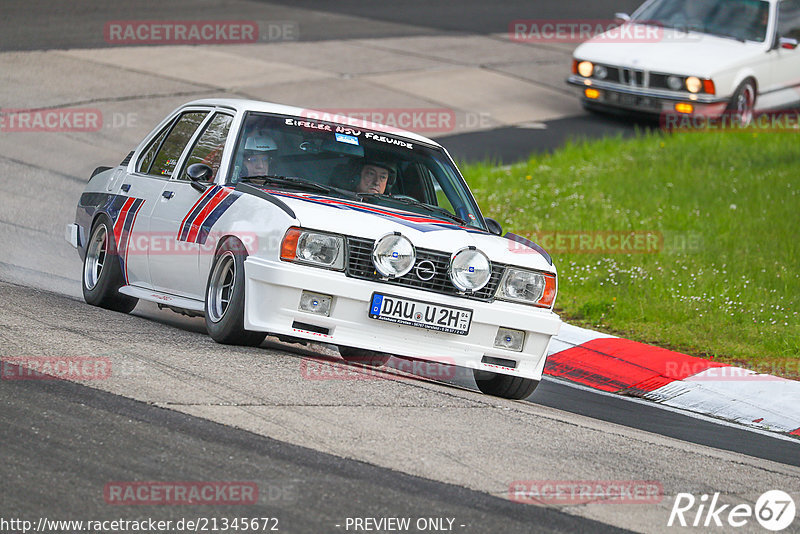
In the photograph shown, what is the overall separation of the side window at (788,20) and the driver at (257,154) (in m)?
13.0

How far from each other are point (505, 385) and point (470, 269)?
956 mm

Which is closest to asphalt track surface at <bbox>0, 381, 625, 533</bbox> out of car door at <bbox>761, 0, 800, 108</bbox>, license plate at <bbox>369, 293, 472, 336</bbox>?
license plate at <bbox>369, 293, 472, 336</bbox>

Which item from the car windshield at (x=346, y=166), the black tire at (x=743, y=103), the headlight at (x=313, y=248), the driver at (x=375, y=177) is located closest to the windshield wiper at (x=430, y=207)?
the car windshield at (x=346, y=166)

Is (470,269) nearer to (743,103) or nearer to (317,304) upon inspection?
(317,304)

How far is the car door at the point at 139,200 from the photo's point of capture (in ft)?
27.8

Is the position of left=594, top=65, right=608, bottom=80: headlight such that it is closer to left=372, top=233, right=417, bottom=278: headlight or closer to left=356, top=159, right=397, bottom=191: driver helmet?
left=356, top=159, right=397, bottom=191: driver helmet

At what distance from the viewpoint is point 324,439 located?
572cm

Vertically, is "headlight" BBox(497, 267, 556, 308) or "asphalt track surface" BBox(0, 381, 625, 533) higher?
"headlight" BBox(497, 267, 556, 308)

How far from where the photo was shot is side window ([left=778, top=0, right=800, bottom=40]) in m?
19.1

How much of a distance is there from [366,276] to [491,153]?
1008 cm

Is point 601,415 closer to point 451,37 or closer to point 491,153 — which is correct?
point 491,153

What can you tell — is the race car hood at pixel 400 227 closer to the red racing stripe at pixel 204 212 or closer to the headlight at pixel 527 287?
the headlight at pixel 527 287

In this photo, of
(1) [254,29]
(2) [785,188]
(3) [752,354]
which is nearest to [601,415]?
(3) [752,354]

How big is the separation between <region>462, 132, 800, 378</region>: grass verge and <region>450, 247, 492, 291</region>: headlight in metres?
3.27
